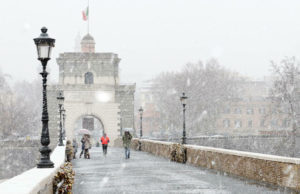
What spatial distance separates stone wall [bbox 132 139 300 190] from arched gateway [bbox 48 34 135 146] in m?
33.9

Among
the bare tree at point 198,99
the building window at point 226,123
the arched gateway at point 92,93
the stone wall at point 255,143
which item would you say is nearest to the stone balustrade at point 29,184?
the stone wall at point 255,143

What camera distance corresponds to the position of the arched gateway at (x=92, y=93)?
2245 inches

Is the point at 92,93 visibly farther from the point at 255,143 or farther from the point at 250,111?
the point at 250,111

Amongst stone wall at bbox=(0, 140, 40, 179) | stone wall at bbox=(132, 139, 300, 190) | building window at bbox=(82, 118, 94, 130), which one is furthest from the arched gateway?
stone wall at bbox=(132, 139, 300, 190)

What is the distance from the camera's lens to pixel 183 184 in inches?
587

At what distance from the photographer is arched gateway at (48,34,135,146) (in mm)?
57031

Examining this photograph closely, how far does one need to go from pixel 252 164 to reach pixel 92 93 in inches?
1699

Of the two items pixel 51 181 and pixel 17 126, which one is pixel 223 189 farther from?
pixel 17 126

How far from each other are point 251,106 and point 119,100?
2145 inches

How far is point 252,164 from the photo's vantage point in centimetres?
1566

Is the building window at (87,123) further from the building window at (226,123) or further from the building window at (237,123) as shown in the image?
the building window at (237,123)

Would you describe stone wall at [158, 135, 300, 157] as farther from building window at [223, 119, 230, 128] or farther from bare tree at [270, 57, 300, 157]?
building window at [223, 119, 230, 128]

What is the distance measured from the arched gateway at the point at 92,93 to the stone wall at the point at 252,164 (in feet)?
111

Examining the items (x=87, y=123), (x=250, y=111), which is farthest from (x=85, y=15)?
(x=250, y=111)
